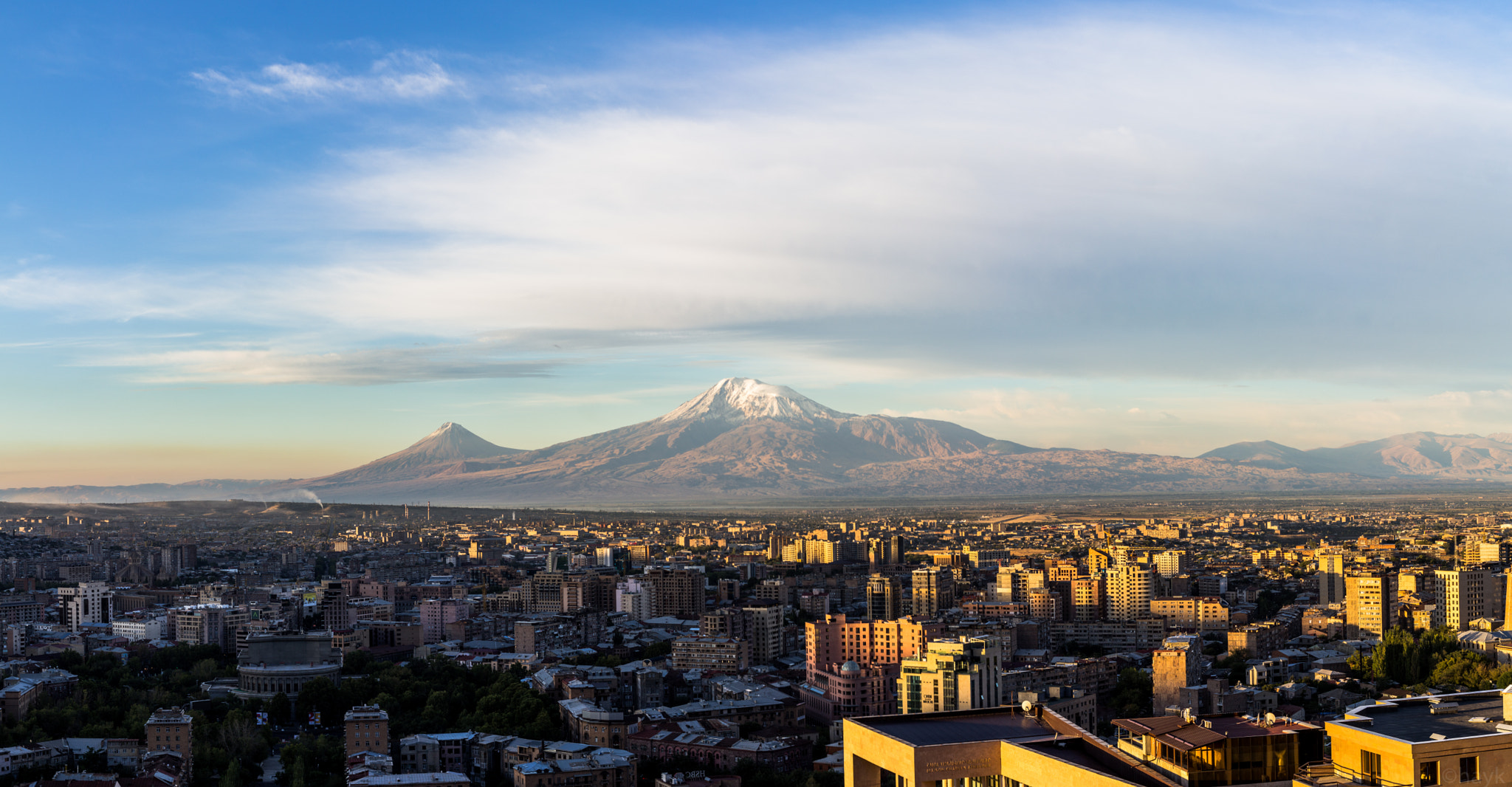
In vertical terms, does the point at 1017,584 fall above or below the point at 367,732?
below

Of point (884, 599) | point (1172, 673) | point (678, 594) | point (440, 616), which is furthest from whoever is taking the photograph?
point (678, 594)

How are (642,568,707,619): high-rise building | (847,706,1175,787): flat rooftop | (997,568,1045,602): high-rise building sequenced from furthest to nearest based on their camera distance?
(642,568,707,619): high-rise building
(997,568,1045,602): high-rise building
(847,706,1175,787): flat rooftop

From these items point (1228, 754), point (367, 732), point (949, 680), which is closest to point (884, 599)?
point (949, 680)

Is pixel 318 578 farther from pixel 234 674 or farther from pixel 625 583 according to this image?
pixel 234 674

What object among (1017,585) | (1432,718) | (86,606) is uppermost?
(1432,718)

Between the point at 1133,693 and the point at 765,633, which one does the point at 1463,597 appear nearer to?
the point at 1133,693

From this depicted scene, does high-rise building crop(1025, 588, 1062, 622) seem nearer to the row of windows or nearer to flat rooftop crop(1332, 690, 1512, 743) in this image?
flat rooftop crop(1332, 690, 1512, 743)

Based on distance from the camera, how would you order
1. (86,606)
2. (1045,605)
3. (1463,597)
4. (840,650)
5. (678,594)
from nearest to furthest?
(840,650), (1463,597), (1045,605), (86,606), (678,594)

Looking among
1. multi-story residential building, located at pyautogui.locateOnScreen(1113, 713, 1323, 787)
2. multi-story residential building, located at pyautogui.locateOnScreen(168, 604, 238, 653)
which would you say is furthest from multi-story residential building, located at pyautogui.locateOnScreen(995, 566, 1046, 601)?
multi-story residential building, located at pyautogui.locateOnScreen(1113, 713, 1323, 787)
